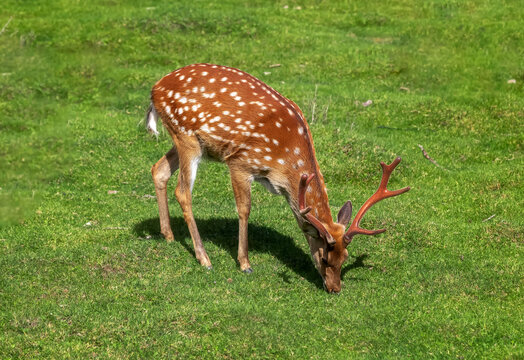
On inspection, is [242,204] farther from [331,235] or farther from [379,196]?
[379,196]

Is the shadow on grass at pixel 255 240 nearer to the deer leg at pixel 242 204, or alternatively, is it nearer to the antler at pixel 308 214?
the deer leg at pixel 242 204

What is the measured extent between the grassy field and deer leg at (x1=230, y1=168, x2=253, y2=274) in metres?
0.19

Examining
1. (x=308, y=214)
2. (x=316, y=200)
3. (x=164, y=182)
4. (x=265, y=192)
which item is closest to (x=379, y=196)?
(x=316, y=200)

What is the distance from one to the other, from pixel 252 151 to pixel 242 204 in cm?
71

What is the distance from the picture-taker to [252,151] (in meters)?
8.84

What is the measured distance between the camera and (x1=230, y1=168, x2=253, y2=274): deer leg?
29.5 feet

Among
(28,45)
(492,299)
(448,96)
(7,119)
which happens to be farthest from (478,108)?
(28,45)

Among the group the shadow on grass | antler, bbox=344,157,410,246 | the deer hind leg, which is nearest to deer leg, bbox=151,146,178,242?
the shadow on grass

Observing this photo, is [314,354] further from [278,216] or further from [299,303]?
[278,216]

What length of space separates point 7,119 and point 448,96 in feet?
32.6

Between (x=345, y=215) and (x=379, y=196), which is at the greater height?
(x=379, y=196)

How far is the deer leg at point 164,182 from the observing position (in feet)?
32.8

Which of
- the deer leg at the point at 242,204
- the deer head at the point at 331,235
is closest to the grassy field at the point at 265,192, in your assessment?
the deer leg at the point at 242,204

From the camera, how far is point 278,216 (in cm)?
1099
